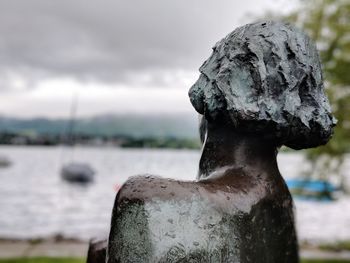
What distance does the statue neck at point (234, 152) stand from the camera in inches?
83.4

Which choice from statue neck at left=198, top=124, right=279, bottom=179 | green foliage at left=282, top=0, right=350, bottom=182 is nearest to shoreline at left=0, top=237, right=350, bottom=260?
green foliage at left=282, top=0, right=350, bottom=182

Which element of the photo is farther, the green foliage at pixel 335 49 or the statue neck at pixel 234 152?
the green foliage at pixel 335 49

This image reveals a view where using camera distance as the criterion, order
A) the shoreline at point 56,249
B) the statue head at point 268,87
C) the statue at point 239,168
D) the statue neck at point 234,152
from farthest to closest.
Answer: the shoreline at point 56,249
the statue neck at point 234,152
the statue head at point 268,87
the statue at point 239,168

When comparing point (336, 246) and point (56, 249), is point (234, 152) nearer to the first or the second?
point (56, 249)

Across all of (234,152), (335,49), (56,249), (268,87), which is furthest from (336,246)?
(268,87)

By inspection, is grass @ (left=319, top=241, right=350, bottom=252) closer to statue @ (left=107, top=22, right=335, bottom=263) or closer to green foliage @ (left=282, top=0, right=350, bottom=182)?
green foliage @ (left=282, top=0, right=350, bottom=182)

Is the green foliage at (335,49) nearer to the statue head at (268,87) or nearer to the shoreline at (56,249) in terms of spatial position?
the shoreline at (56,249)

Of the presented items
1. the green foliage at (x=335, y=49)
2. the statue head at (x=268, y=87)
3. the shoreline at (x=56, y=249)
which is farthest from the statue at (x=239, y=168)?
the shoreline at (x=56, y=249)

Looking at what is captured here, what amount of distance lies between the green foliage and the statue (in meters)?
7.59

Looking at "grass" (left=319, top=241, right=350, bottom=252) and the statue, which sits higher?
the statue

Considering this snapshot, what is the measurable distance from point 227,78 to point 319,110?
0.35 m

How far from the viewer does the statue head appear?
2.01 metres

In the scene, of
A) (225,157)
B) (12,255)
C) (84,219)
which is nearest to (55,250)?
(12,255)

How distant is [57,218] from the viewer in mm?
18578
